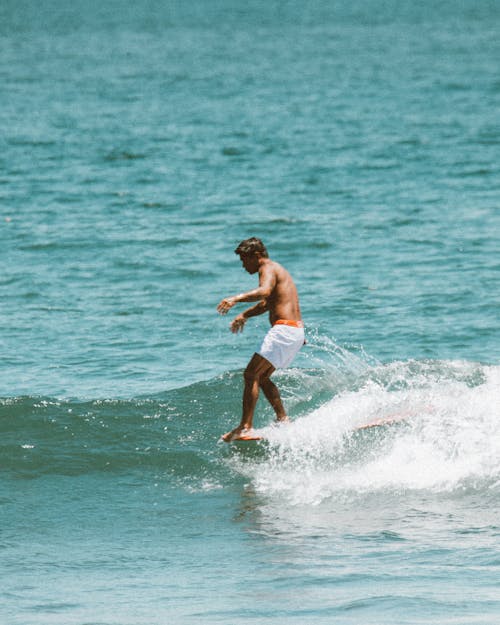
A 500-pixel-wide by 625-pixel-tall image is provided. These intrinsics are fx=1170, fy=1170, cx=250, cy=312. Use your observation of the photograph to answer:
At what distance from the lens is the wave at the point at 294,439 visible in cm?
1252

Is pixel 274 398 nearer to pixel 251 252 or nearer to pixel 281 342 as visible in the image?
pixel 281 342

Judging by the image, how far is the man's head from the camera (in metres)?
12.7

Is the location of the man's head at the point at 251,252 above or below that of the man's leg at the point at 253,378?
above

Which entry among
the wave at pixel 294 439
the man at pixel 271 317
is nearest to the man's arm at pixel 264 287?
the man at pixel 271 317

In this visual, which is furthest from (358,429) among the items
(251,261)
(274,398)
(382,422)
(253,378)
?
(251,261)

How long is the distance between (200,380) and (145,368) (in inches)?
42.3

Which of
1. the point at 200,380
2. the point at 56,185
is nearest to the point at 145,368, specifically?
the point at 200,380

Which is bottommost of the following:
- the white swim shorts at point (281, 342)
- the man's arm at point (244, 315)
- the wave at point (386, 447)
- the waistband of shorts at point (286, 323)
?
the wave at point (386, 447)

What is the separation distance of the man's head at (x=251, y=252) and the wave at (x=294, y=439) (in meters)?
1.98

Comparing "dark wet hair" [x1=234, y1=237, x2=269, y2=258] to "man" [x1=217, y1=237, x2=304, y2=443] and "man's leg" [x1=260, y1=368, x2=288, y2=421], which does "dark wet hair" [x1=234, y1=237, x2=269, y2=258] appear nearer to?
"man" [x1=217, y1=237, x2=304, y2=443]

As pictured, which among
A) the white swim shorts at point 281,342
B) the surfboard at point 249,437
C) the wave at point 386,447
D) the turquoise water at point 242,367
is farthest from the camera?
the surfboard at point 249,437

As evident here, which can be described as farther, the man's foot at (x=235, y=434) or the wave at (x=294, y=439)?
the man's foot at (x=235, y=434)

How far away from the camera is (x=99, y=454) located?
13727 mm

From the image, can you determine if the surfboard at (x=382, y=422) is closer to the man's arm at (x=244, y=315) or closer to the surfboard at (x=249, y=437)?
the surfboard at (x=249, y=437)
